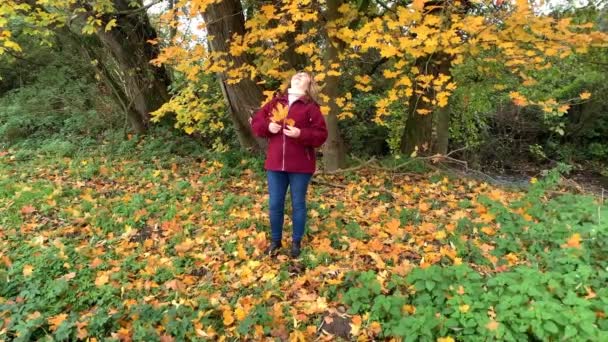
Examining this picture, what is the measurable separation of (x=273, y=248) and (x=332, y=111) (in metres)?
2.95

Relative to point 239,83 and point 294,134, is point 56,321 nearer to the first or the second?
point 294,134

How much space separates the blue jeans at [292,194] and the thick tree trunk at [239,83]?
2682 mm

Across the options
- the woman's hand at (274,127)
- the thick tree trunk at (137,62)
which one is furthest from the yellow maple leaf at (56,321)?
the thick tree trunk at (137,62)

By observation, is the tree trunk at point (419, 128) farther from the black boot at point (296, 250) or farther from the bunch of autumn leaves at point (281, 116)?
the bunch of autumn leaves at point (281, 116)

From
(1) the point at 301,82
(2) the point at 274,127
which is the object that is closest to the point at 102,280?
(2) the point at 274,127

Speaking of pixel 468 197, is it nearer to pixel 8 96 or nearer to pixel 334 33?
pixel 334 33

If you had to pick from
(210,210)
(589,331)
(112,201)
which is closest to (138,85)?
(112,201)

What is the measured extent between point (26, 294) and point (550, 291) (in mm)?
3934

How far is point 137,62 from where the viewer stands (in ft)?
28.1

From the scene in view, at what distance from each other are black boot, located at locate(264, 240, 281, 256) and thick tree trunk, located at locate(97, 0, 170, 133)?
5890 mm

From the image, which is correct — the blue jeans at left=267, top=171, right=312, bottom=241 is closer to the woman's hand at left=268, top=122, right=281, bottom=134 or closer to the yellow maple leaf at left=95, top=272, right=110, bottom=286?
the woman's hand at left=268, top=122, right=281, bottom=134

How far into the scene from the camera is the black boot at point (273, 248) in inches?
162

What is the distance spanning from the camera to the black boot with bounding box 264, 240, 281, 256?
4109 mm

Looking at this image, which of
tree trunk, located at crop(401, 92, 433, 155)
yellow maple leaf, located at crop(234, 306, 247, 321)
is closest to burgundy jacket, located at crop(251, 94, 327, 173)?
yellow maple leaf, located at crop(234, 306, 247, 321)
